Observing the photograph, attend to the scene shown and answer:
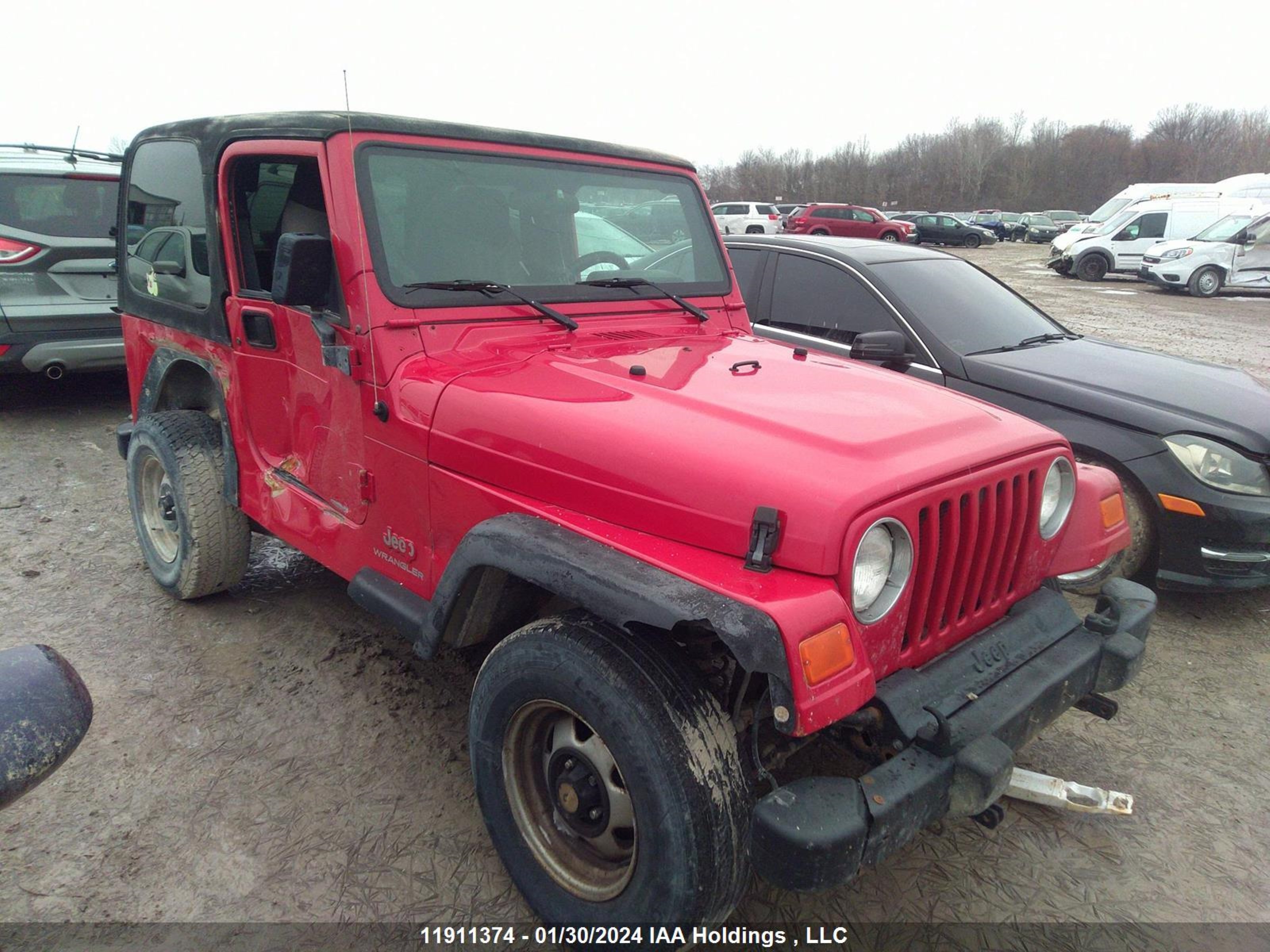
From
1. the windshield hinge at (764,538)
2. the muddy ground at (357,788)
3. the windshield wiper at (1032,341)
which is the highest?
the windshield wiper at (1032,341)

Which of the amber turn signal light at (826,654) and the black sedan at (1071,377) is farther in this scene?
the black sedan at (1071,377)

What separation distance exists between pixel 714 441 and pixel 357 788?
174 cm

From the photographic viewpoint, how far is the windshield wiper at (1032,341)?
4660 millimetres

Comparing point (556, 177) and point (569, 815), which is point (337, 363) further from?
point (569, 815)

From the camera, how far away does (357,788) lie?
2.77 meters

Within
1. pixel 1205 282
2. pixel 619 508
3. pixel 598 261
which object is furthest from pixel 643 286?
pixel 1205 282

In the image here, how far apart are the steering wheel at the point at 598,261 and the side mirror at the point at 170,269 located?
Result: 1716 millimetres

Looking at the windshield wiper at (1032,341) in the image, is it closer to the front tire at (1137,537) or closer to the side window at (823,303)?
the side window at (823,303)

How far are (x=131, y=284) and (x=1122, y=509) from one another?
4364 mm

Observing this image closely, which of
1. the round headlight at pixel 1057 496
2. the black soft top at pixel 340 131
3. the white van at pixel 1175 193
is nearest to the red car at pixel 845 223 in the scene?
the white van at pixel 1175 193

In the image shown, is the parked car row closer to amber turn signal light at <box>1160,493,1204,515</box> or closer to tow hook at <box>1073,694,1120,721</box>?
amber turn signal light at <box>1160,493,1204,515</box>

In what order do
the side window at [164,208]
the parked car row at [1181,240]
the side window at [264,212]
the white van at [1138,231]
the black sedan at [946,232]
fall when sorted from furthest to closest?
1. the black sedan at [946,232]
2. the white van at [1138,231]
3. the parked car row at [1181,240]
4. the side window at [164,208]
5. the side window at [264,212]

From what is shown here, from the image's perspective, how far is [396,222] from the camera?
269cm

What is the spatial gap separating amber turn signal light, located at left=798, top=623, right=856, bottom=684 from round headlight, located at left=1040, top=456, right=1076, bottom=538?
106 cm
